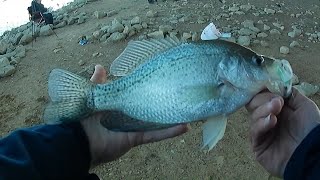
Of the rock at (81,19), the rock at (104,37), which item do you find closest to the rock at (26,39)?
the rock at (81,19)

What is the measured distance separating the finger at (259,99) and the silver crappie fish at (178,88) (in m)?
0.02

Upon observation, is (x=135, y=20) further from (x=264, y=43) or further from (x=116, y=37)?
(x=264, y=43)

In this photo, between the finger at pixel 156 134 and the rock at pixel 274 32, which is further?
the rock at pixel 274 32

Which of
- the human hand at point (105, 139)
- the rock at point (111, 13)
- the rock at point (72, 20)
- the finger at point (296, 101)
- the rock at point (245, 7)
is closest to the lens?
the finger at point (296, 101)

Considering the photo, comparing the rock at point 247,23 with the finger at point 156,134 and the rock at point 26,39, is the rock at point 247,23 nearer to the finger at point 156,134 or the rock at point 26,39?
the rock at point 26,39

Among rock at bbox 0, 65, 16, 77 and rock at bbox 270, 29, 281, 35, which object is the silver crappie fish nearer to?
rock at bbox 270, 29, 281, 35

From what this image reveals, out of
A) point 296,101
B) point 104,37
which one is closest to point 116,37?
point 104,37

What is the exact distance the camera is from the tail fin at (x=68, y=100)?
6.70 ft

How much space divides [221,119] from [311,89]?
135 inches

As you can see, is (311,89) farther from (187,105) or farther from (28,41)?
(28,41)

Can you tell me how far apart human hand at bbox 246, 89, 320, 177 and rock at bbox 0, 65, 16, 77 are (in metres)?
5.52

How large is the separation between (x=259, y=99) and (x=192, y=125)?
9.39ft

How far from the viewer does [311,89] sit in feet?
16.6

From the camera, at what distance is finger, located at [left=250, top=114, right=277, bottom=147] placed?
5.97 feet
